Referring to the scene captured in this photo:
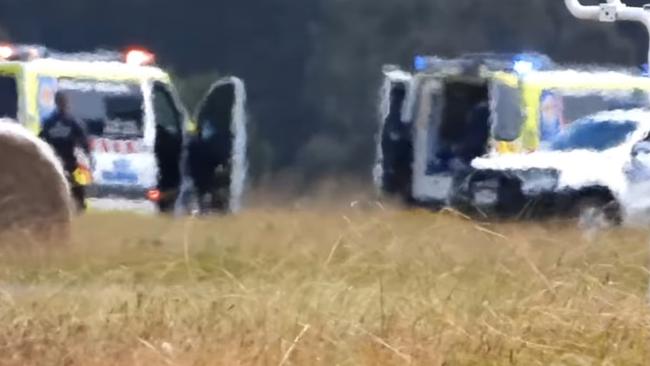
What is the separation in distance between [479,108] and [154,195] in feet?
9.38

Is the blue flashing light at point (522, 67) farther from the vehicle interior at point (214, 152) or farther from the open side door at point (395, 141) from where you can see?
the vehicle interior at point (214, 152)

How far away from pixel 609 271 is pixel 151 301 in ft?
7.98

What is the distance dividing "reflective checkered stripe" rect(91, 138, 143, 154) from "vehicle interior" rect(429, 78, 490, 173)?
2576mm

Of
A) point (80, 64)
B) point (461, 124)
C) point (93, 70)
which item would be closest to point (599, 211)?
point (461, 124)

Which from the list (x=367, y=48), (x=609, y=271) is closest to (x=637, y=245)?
(x=609, y=271)

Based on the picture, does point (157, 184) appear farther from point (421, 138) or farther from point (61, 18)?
point (61, 18)

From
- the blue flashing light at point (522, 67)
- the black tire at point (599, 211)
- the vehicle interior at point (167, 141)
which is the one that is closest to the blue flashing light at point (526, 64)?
the blue flashing light at point (522, 67)

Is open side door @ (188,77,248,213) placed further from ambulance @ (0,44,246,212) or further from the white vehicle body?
the white vehicle body

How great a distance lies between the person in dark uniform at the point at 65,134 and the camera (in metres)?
15.1

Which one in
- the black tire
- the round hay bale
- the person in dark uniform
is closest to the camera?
the round hay bale

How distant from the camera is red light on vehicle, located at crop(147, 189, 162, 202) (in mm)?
15734

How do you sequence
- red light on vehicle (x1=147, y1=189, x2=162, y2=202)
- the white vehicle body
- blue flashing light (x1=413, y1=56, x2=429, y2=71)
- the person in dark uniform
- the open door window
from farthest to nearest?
blue flashing light (x1=413, y1=56, x2=429, y2=71), the open door window, red light on vehicle (x1=147, y1=189, x2=162, y2=202), the white vehicle body, the person in dark uniform

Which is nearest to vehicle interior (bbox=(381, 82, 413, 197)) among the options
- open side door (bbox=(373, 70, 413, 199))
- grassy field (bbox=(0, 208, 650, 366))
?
open side door (bbox=(373, 70, 413, 199))

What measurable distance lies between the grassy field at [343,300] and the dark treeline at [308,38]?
837 cm
